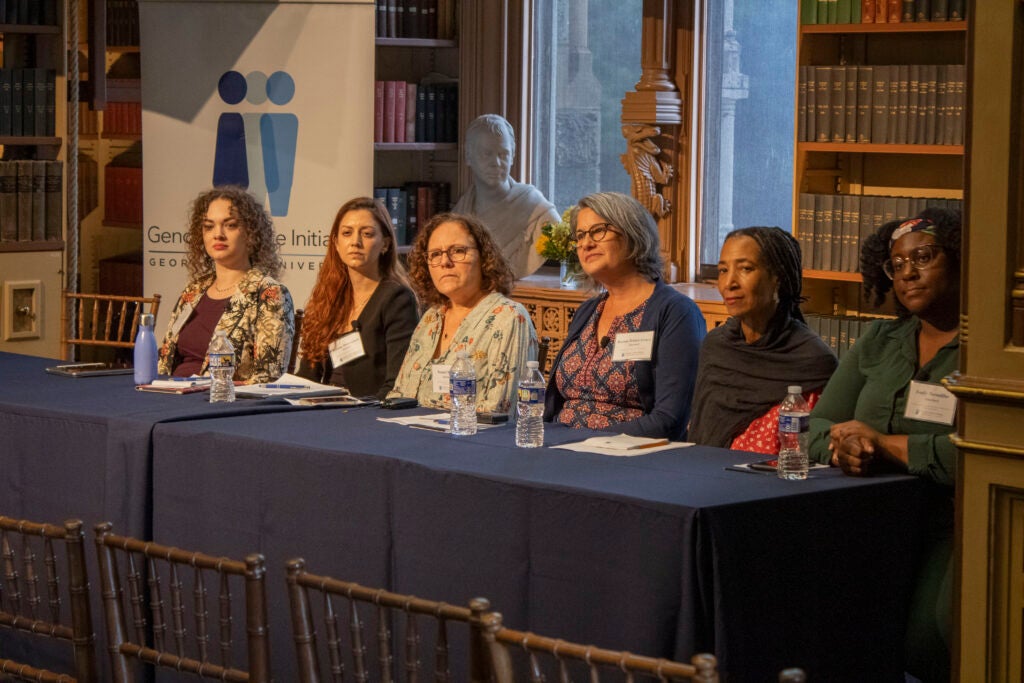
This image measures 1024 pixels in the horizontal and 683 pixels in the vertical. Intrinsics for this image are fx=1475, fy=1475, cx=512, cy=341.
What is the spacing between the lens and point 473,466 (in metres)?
3.08

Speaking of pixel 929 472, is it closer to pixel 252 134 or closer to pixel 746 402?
pixel 746 402

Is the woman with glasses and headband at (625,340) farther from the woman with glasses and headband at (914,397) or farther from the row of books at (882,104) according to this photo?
the row of books at (882,104)

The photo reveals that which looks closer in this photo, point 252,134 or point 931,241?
point 931,241

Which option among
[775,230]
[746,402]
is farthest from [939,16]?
[746,402]

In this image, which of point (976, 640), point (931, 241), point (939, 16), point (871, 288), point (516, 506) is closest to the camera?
point (976, 640)

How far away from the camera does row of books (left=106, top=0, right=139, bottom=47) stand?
7629mm

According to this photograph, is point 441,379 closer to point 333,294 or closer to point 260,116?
point 333,294

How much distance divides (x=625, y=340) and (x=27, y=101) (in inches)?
138

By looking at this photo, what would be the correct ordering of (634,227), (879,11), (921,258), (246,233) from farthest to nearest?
(879,11), (246,233), (634,227), (921,258)

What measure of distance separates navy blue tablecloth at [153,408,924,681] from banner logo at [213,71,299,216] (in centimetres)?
279

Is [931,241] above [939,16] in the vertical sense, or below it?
below

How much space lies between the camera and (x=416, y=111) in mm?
7254

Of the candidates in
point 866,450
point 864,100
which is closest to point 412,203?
point 864,100

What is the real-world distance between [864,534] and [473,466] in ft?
2.64
